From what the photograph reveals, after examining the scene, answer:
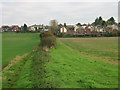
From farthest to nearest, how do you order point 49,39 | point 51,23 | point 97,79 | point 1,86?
point 51,23
point 49,39
point 97,79
point 1,86

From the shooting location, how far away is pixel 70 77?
44.7 ft

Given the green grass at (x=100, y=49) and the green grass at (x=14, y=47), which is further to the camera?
the green grass at (x=14, y=47)

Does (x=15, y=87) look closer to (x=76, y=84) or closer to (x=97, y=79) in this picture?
(x=76, y=84)

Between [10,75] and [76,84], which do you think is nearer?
[76,84]

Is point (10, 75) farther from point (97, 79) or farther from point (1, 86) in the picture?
point (97, 79)

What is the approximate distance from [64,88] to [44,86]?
1418mm

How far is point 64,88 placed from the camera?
423 inches

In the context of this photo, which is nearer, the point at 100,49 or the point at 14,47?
the point at 100,49

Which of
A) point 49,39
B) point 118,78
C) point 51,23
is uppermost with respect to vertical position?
point 51,23

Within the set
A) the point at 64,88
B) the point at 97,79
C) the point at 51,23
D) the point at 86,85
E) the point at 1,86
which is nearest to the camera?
the point at 64,88

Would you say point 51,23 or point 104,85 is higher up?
point 51,23

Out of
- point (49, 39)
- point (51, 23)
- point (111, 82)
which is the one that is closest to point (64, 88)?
point (111, 82)

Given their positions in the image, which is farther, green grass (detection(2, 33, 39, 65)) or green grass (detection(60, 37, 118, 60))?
green grass (detection(2, 33, 39, 65))

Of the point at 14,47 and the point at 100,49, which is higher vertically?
the point at 14,47
